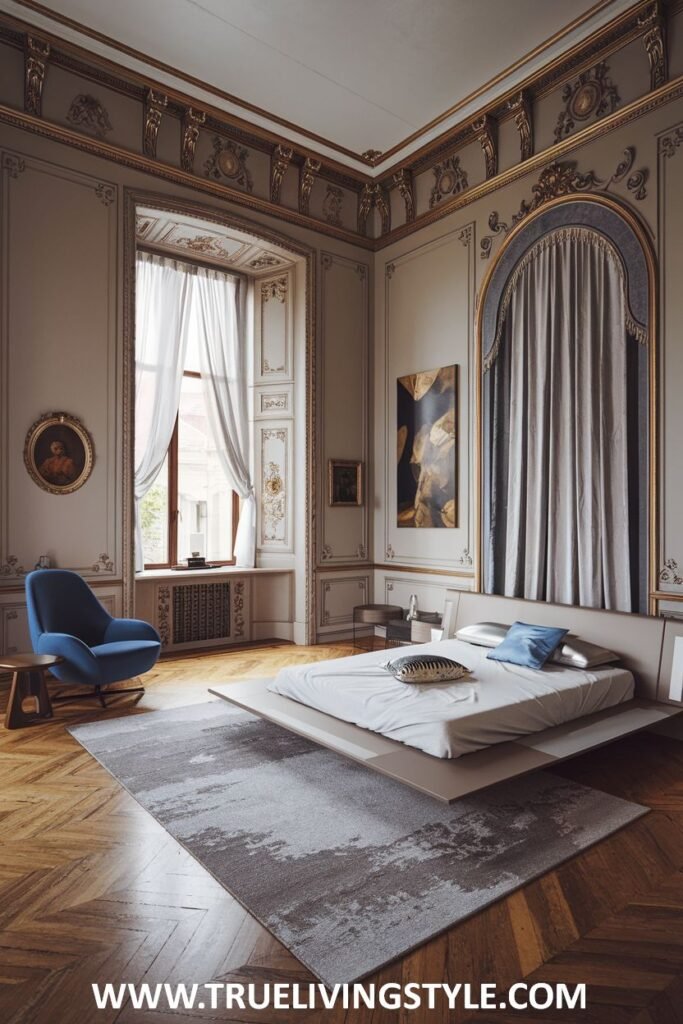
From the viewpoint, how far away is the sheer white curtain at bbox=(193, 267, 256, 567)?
539 centimetres

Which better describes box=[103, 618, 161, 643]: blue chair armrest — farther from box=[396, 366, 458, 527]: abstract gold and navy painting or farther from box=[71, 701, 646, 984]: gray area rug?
box=[396, 366, 458, 527]: abstract gold and navy painting

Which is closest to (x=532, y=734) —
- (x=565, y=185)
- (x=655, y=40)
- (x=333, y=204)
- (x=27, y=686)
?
(x=27, y=686)

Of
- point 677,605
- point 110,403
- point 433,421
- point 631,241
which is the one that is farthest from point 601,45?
point 110,403

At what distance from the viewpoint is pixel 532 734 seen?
2592mm

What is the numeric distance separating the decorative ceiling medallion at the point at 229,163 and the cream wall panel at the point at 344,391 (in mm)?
855

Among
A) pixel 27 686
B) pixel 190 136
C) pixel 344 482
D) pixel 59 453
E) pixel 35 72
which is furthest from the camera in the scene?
pixel 344 482

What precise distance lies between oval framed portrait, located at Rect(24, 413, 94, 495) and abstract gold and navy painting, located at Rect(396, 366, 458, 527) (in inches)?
92.3

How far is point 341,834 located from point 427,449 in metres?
3.32

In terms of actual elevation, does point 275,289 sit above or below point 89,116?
below

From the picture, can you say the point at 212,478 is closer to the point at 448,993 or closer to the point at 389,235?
the point at 389,235

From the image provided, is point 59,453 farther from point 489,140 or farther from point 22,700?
point 489,140

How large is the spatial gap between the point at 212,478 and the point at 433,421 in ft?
6.27

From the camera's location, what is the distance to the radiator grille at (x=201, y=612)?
16.4 feet

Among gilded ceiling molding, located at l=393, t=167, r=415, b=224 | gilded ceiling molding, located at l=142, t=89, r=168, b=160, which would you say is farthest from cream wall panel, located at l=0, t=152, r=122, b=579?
gilded ceiling molding, located at l=393, t=167, r=415, b=224
